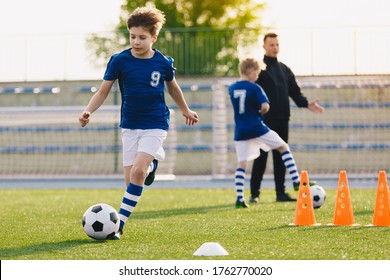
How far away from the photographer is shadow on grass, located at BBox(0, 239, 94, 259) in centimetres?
623

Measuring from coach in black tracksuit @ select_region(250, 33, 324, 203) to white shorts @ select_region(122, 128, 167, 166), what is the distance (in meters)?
3.73

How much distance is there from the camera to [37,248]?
655 centimetres

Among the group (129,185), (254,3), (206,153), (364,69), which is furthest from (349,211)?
(254,3)

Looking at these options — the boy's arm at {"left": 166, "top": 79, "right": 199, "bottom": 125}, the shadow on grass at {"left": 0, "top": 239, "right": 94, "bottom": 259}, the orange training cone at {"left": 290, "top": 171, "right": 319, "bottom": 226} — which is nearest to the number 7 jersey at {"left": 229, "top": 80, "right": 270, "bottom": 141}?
the orange training cone at {"left": 290, "top": 171, "right": 319, "bottom": 226}

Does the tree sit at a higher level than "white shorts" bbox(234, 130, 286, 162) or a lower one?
higher

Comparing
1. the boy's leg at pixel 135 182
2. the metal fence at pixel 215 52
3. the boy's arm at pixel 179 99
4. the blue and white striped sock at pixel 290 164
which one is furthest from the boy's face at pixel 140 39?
the metal fence at pixel 215 52

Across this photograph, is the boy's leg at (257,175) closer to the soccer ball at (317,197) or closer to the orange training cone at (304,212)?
the soccer ball at (317,197)

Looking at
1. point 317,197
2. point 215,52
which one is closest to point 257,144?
point 317,197

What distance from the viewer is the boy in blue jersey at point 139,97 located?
7.18m

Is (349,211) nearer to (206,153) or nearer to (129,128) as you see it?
(129,128)

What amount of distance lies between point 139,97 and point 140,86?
0.09m

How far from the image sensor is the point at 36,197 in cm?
1321

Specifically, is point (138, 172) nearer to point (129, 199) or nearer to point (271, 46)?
point (129, 199)

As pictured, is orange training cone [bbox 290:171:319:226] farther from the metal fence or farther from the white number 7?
the metal fence
